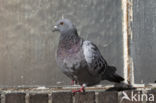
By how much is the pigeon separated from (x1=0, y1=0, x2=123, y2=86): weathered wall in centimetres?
18

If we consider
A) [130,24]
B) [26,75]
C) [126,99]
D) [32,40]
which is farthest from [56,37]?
[126,99]

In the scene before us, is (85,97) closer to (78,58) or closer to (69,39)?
(78,58)

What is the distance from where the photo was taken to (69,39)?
2.46 meters

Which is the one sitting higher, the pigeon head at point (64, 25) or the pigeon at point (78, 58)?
the pigeon head at point (64, 25)

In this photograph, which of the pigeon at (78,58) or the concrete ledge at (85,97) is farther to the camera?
the pigeon at (78,58)

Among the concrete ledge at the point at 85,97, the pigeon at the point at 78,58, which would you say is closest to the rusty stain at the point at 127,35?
the pigeon at the point at 78,58

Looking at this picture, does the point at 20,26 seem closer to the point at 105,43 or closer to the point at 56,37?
the point at 56,37

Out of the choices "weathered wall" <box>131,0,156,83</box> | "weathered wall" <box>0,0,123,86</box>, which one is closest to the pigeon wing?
"weathered wall" <box>0,0,123,86</box>

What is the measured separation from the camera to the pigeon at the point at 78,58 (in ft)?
7.89

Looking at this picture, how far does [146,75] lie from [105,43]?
452 mm

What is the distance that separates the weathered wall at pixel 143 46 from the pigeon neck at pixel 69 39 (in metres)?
0.56

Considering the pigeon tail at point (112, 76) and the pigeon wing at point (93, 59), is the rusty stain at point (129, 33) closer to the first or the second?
the pigeon tail at point (112, 76)

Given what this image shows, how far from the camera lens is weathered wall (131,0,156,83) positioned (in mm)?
2732

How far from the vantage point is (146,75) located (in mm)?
2740
